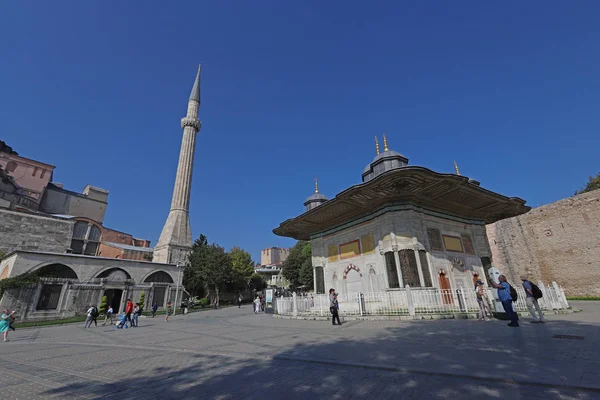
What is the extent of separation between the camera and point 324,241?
1834 cm

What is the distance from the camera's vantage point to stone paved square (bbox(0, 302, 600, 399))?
3.07 m

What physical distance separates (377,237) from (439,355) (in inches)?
409

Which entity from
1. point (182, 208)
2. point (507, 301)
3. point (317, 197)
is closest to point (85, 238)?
point (182, 208)

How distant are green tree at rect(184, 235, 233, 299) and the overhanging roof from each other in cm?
1603

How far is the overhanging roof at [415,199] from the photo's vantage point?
40.1ft

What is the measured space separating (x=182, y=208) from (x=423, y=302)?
33.7m

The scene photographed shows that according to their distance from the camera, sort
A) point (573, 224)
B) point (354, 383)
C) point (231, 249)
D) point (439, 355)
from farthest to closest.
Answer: point (231, 249) → point (573, 224) → point (439, 355) → point (354, 383)

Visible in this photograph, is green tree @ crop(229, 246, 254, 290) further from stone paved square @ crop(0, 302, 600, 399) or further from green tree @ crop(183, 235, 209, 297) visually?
stone paved square @ crop(0, 302, 600, 399)

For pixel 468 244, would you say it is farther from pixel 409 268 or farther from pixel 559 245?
pixel 559 245

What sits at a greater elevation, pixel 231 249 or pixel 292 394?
pixel 231 249

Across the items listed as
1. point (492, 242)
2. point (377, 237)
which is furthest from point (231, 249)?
point (492, 242)

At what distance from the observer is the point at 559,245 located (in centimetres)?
2158

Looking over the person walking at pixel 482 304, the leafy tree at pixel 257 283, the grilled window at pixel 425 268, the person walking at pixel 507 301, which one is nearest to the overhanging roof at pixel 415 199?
the grilled window at pixel 425 268

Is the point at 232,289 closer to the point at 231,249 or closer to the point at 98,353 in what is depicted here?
the point at 231,249
